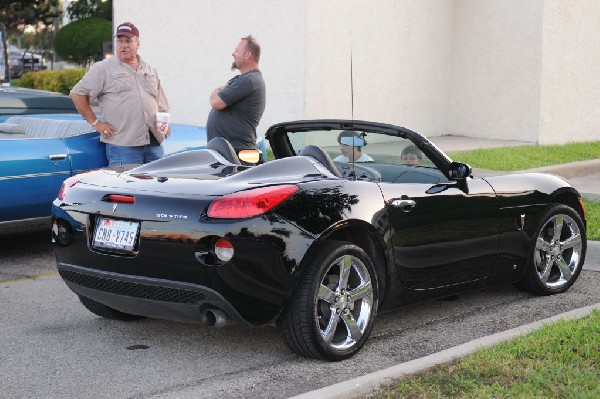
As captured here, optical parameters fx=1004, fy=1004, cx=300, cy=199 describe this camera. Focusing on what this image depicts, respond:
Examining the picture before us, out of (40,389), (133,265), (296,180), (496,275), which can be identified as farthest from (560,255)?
(40,389)

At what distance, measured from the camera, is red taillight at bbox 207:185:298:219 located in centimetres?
484

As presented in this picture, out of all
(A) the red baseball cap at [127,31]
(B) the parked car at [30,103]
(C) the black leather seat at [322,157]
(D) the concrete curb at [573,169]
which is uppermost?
(A) the red baseball cap at [127,31]

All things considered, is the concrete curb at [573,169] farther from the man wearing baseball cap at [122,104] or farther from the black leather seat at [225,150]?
the black leather seat at [225,150]

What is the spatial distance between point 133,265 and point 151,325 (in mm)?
1076

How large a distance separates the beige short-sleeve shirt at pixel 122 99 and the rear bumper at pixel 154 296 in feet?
9.07

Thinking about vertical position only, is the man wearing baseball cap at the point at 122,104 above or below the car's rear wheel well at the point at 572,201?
above

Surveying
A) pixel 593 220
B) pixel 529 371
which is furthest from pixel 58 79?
pixel 529 371

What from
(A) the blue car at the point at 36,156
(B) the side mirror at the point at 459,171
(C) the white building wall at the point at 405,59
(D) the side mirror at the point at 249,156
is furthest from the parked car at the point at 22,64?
(B) the side mirror at the point at 459,171

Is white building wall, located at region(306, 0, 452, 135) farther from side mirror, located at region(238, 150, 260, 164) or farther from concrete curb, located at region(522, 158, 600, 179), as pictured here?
side mirror, located at region(238, 150, 260, 164)

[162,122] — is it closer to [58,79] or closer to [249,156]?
[249,156]

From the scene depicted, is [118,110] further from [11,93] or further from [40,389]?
[40,389]

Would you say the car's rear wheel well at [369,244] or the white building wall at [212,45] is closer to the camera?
the car's rear wheel well at [369,244]

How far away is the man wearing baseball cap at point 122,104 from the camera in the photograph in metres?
7.93

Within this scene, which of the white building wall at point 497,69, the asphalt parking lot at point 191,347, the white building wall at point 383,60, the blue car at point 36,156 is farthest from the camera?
the white building wall at point 497,69
